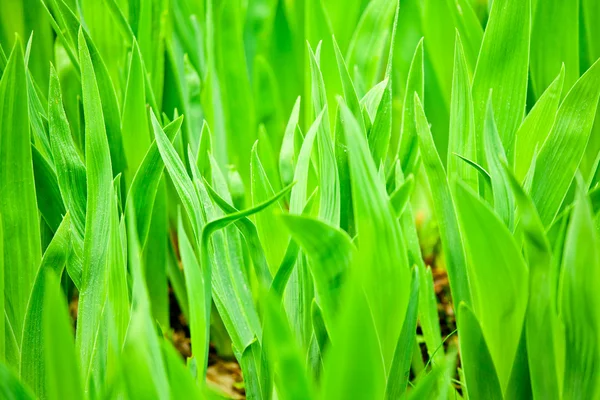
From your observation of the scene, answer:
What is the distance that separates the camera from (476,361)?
0.57m

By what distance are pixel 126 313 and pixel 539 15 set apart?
650 mm

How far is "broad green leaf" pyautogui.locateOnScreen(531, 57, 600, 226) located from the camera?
64 cm

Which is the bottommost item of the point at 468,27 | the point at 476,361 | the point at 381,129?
the point at 476,361

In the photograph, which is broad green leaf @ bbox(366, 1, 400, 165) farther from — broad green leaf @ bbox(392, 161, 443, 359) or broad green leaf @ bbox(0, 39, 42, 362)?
broad green leaf @ bbox(0, 39, 42, 362)

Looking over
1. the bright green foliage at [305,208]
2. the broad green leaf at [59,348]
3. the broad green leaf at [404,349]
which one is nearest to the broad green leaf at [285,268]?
the bright green foliage at [305,208]

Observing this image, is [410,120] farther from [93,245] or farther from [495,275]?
[93,245]

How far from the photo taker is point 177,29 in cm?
97

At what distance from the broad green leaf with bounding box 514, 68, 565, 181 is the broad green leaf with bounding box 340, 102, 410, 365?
0.83ft

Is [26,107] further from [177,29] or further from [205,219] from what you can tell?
[177,29]

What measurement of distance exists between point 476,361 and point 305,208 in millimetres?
211

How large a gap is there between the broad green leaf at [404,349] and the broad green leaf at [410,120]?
8.0 inches

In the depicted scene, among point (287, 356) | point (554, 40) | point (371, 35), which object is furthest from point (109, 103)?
point (554, 40)

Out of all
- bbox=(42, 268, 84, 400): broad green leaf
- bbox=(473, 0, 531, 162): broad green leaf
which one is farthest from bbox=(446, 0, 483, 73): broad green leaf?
bbox=(42, 268, 84, 400): broad green leaf

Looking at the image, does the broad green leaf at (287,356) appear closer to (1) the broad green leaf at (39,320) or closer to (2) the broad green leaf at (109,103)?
(1) the broad green leaf at (39,320)
